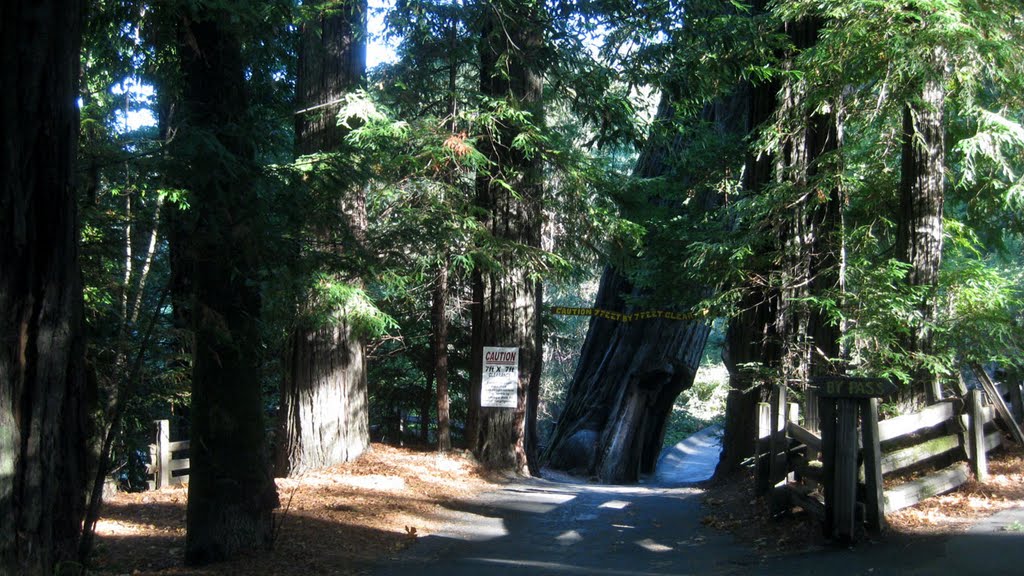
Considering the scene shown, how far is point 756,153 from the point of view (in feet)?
37.9

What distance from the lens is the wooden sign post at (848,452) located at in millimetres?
7074

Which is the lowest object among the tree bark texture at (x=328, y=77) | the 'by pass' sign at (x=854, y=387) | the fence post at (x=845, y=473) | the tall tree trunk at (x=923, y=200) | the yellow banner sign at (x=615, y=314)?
the fence post at (x=845, y=473)

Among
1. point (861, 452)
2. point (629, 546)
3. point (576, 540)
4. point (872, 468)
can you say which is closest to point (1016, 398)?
point (861, 452)

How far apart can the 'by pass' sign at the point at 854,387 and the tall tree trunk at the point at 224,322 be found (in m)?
5.31

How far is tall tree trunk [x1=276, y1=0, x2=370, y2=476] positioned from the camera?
1312cm

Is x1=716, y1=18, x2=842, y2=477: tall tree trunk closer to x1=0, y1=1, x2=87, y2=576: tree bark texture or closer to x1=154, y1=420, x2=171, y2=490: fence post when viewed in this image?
x1=0, y1=1, x2=87, y2=576: tree bark texture

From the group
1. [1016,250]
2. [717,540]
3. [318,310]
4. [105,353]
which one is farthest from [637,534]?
[1016,250]

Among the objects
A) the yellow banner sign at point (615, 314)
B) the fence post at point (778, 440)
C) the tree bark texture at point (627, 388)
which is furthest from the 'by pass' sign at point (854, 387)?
the tree bark texture at point (627, 388)

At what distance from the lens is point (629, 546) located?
8.60 metres

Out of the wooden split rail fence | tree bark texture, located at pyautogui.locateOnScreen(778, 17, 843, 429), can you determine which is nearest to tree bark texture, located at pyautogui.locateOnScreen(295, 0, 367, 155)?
tree bark texture, located at pyautogui.locateOnScreen(778, 17, 843, 429)

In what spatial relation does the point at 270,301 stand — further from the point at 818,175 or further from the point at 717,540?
the point at 818,175

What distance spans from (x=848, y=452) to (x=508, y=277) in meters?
7.90

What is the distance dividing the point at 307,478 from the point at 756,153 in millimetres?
7887

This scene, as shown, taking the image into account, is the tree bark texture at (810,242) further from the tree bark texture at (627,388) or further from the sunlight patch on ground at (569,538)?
the tree bark texture at (627,388)
